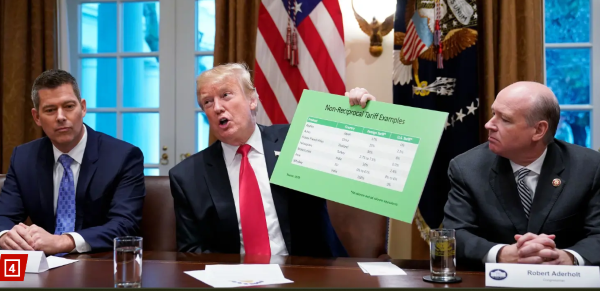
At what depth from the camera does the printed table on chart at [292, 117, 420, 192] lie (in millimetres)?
1777

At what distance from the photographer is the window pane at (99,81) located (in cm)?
436

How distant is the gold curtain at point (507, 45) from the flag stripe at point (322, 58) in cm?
95

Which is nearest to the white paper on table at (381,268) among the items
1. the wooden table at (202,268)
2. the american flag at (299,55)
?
the wooden table at (202,268)

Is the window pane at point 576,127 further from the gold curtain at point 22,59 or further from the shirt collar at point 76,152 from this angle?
the gold curtain at point 22,59

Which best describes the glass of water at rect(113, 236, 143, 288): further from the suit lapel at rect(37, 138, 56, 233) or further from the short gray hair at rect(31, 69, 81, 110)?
the short gray hair at rect(31, 69, 81, 110)

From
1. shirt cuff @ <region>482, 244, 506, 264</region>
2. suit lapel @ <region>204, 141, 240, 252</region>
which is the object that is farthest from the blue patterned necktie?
shirt cuff @ <region>482, 244, 506, 264</region>

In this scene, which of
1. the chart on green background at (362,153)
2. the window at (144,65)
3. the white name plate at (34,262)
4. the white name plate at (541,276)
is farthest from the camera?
the window at (144,65)

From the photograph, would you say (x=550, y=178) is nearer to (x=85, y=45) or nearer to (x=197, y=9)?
(x=197, y=9)

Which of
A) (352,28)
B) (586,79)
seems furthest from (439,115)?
(586,79)

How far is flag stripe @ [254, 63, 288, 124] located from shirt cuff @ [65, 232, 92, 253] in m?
1.69

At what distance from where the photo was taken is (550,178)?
195cm

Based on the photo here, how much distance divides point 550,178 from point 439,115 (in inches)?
20.6

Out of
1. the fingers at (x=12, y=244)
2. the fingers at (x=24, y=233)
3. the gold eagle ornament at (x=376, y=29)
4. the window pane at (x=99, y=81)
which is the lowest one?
the fingers at (x=12, y=244)

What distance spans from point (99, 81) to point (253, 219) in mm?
2767
